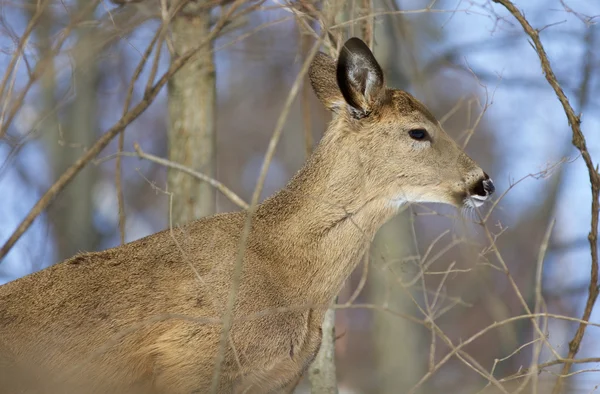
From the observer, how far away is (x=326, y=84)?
5.95 metres

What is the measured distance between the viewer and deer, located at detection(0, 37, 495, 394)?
489cm

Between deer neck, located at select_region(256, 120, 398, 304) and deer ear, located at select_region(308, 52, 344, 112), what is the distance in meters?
0.35

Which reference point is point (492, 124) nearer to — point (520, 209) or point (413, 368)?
point (520, 209)

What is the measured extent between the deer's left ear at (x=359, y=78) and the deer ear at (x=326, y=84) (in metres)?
0.19

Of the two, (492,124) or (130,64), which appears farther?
(492,124)

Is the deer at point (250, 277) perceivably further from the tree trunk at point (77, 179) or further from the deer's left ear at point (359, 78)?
the tree trunk at point (77, 179)

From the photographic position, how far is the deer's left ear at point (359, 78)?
5.36m

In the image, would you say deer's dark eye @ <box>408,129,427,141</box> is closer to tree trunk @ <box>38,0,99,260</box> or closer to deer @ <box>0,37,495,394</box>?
deer @ <box>0,37,495,394</box>

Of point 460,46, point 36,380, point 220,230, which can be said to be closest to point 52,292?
point 36,380

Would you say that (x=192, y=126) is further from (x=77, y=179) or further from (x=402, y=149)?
(x=77, y=179)

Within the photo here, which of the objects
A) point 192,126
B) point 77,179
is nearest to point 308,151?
point 192,126

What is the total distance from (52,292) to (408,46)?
5022 mm

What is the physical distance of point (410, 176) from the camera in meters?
5.63

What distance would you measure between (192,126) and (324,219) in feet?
7.22
